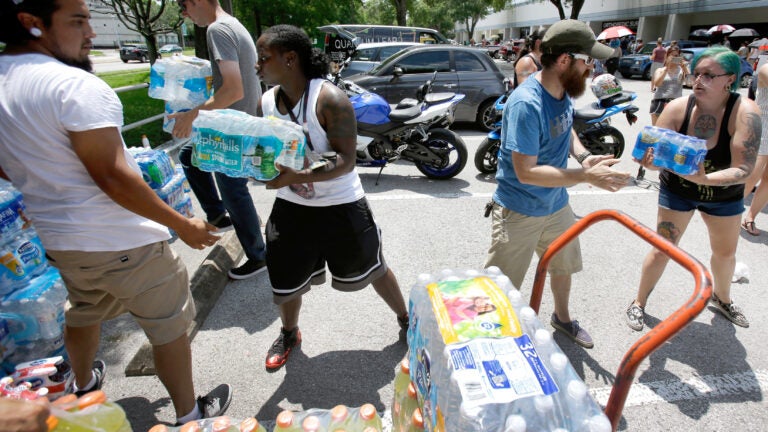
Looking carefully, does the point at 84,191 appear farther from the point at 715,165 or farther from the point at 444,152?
the point at 444,152

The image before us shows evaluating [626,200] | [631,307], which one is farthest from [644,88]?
[631,307]

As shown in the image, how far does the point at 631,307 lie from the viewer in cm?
311

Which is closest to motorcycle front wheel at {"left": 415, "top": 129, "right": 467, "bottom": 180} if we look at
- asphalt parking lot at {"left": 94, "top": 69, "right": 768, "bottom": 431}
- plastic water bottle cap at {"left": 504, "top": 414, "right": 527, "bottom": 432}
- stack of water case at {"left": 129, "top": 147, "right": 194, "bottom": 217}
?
asphalt parking lot at {"left": 94, "top": 69, "right": 768, "bottom": 431}

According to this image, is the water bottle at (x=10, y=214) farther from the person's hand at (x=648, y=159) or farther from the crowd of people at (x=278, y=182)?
the person's hand at (x=648, y=159)

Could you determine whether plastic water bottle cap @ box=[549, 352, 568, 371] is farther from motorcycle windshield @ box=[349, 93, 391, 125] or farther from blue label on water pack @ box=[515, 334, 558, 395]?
motorcycle windshield @ box=[349, 93, 391, 125]

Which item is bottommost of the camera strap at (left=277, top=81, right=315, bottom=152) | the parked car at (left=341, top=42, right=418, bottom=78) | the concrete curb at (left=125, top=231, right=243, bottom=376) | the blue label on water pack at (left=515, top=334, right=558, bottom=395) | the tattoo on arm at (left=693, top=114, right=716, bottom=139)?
the concrete curb at (left=125, top=231, right=243, bottom=376)

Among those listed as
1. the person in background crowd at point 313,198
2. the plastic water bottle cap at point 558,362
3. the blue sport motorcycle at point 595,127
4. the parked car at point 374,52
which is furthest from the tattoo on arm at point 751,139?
the parked car at point 374,52

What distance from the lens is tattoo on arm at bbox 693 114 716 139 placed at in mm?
2666

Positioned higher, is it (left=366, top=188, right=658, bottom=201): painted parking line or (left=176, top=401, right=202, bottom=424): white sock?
(left=176, top=401, right=202, bottom=424): white sock

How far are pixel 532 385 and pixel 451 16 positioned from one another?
6223 centimetres

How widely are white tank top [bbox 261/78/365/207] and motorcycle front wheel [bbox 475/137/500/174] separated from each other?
13.1ft

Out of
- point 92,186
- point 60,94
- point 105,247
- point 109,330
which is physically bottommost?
point 109,330

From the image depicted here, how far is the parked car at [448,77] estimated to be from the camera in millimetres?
8750

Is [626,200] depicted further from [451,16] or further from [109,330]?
[451,16]
